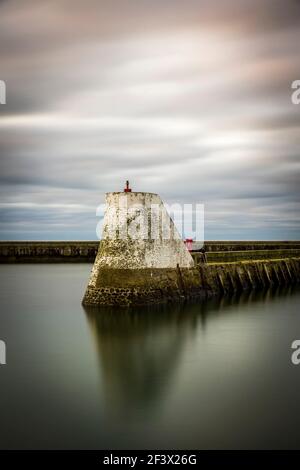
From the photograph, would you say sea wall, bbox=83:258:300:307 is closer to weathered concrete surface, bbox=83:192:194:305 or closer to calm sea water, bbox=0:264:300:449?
weathered concrete surface, bbox=83:192:194:305

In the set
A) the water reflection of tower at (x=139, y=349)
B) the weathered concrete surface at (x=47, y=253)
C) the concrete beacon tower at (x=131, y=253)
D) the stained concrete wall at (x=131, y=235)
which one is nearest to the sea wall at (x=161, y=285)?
the concrete beacon tower at (x=131, y=253)

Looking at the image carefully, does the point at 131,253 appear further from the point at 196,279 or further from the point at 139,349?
the point at 139,349

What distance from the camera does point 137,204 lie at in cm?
1174

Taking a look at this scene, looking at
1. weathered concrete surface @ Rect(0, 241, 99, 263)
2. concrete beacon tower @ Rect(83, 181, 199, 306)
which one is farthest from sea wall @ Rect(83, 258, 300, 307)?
weathered concrete surface @ Rect(0, 241, 99, 263)

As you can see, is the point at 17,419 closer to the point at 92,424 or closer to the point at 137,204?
the point at 92,424

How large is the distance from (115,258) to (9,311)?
14.1ft

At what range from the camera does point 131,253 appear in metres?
11.7

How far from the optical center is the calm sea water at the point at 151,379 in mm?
5234

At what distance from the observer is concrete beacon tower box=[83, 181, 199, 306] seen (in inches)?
460

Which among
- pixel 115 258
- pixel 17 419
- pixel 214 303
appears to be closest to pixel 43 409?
pixel 17 419

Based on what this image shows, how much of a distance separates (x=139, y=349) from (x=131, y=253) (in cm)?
314

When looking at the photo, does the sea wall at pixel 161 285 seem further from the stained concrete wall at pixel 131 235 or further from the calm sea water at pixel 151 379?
the calm sea water at pixel 151 379

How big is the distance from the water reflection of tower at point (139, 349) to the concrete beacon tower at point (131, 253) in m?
0.43
